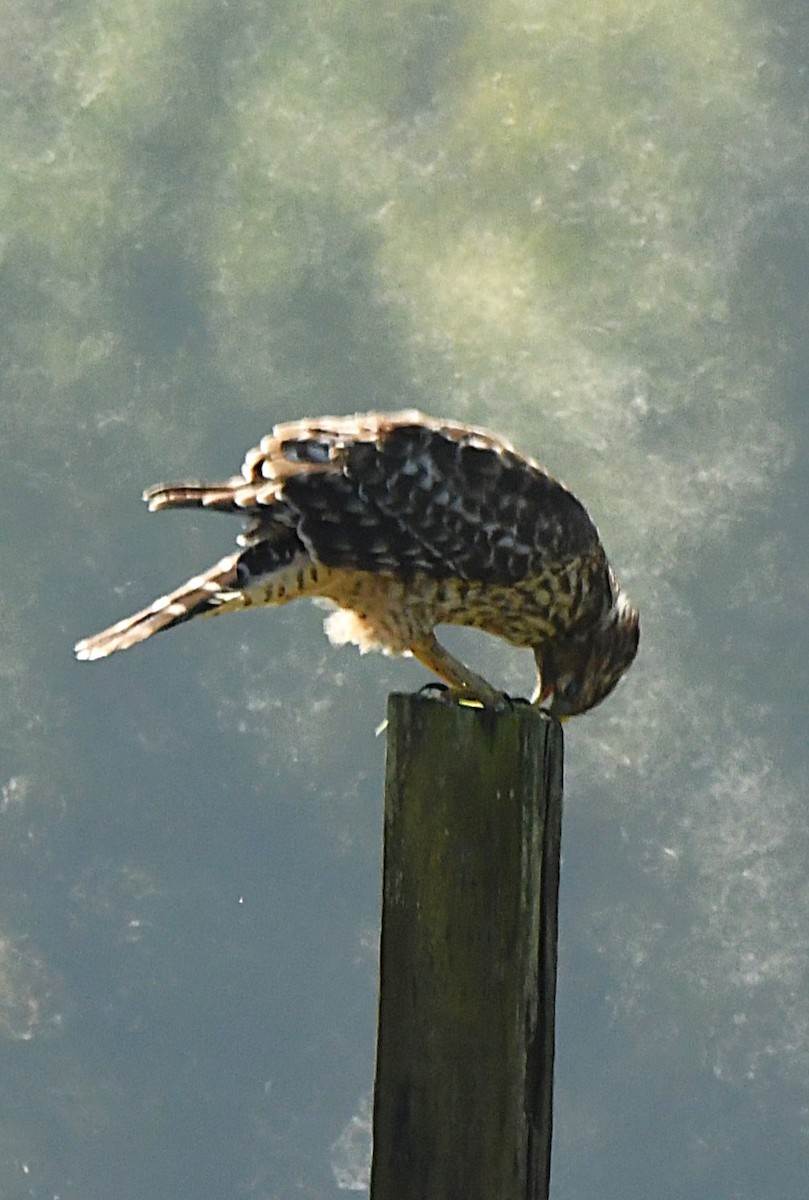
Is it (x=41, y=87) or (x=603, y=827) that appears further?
(x=41, y=87)

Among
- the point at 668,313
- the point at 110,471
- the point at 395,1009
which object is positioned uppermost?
the point at 668,313

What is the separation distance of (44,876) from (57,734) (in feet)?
14.7

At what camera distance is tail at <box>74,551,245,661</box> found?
18.0 ft

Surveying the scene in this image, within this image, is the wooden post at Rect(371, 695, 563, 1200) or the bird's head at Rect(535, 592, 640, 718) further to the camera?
the bird's head at Rect(535, 592, 640, 718)

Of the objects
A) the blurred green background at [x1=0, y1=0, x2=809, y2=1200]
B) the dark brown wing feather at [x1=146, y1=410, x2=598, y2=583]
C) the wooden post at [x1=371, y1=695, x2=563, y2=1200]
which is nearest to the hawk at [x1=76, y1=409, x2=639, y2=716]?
the dark brown wing feather at [x1=146, y1=410, x2=598, y2=583]

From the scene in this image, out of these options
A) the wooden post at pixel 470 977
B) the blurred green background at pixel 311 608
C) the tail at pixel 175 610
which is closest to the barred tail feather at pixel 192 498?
the tail at pixel 175 610

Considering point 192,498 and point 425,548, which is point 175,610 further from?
point 425,548

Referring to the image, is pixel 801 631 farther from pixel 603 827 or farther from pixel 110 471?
pixel 110 471

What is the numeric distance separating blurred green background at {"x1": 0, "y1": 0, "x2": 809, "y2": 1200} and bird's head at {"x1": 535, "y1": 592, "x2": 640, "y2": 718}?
59409mm

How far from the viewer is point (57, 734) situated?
73.3 meters

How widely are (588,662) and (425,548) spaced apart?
69 cm

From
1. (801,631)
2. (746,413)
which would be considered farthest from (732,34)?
(801,631)

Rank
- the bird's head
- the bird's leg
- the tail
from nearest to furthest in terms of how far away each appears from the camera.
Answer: the tail < the bird's leg < the bird's head

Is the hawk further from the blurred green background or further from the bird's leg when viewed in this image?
the blurred green background
